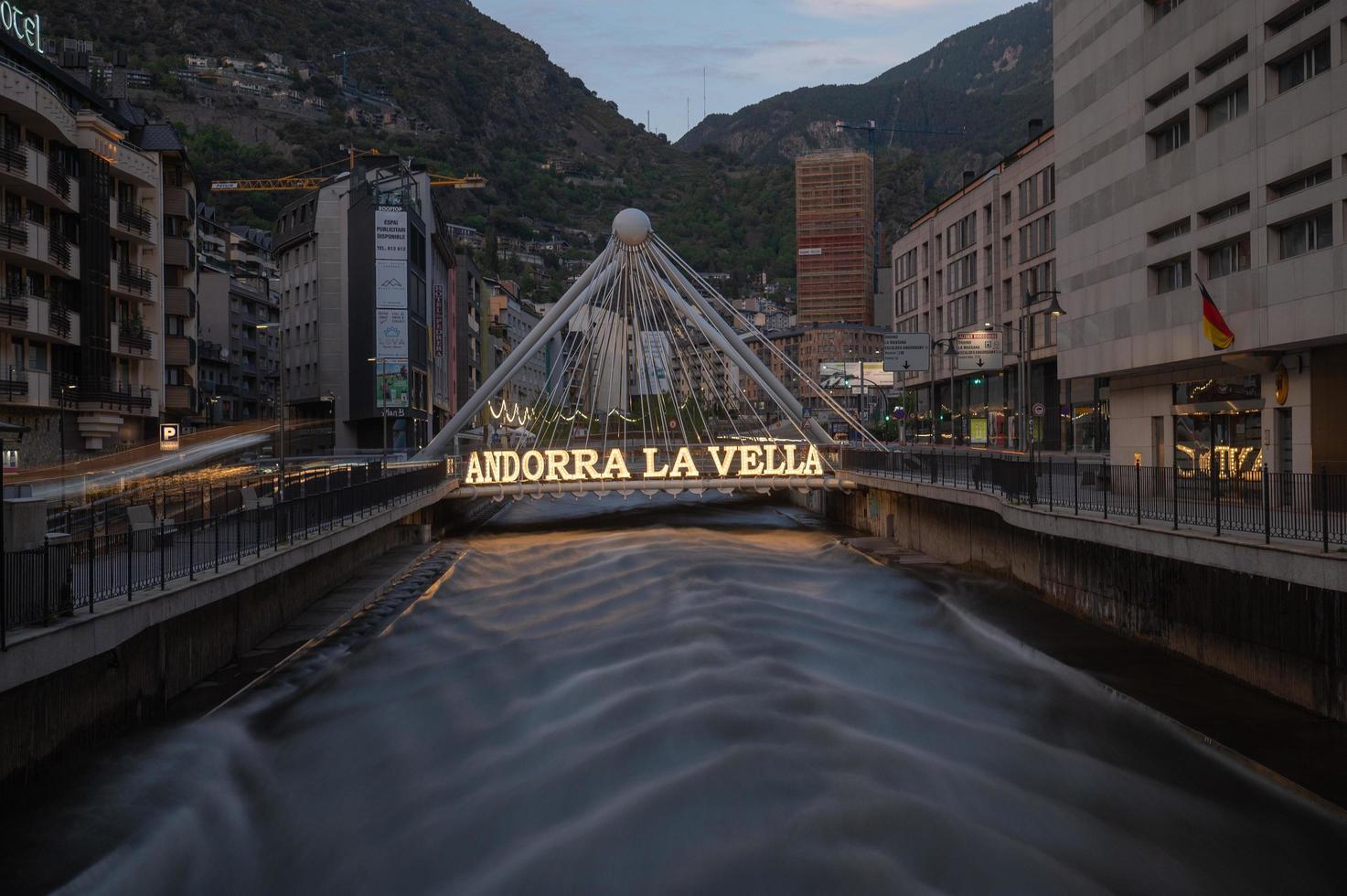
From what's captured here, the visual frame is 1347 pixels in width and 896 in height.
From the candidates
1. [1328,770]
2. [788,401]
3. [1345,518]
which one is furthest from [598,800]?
[788,401]

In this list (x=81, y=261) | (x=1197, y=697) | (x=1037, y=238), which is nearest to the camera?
A: (x=1197, y=697)

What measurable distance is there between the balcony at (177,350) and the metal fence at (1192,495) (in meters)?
41.0

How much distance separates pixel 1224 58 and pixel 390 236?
70.2m

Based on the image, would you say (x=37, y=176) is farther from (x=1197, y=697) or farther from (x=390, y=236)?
(x=390, y=236)

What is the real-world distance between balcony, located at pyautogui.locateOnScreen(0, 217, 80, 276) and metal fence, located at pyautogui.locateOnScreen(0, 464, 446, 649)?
16.2m

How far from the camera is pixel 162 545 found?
18.7 meters

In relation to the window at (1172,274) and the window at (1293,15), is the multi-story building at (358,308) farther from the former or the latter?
the window at (1293,15)

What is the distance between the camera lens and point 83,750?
56.3 feet

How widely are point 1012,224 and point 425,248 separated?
54.9 m

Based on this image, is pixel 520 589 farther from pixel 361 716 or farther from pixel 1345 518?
pixel 1345 518

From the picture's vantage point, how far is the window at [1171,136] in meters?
35.1

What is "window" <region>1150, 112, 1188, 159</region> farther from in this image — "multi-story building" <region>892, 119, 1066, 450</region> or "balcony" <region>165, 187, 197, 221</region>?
"balcony" <region>165, 187, 197, 221</region>

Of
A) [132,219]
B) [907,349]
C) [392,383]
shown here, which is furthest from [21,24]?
[907,349]

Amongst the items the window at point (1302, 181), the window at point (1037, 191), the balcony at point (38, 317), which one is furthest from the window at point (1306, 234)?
the balcony at point (38, 317)
